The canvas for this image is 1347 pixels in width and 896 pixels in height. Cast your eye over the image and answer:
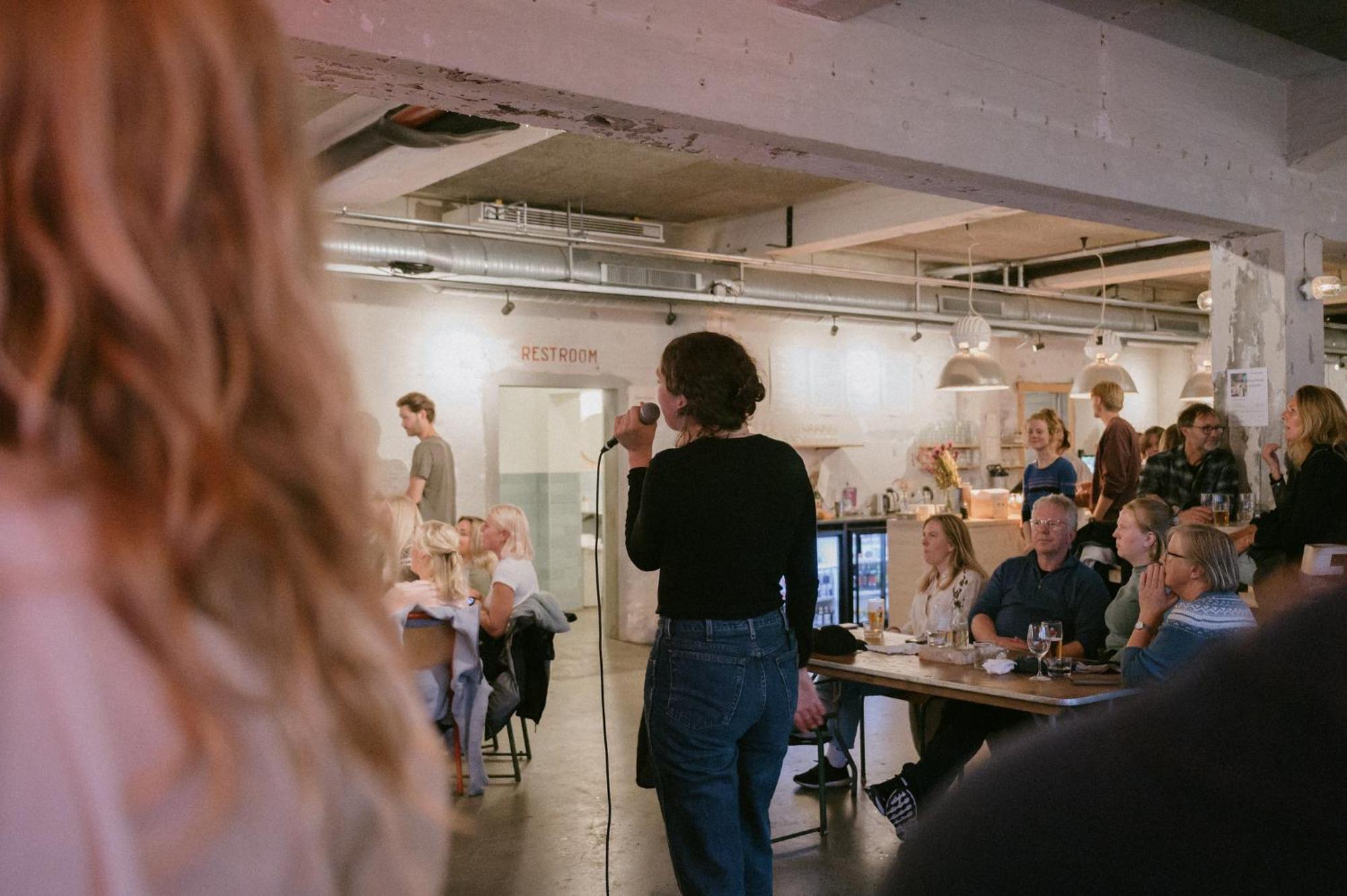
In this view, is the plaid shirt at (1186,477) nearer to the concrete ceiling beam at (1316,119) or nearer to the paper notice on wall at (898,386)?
the concrete ceiling beam at (1316,119)

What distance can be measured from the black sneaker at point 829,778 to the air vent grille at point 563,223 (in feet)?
14.6

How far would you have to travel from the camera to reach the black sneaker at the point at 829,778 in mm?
5461

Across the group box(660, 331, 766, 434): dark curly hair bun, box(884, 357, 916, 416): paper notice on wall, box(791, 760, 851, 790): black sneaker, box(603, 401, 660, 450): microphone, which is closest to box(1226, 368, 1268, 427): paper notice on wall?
box(791, 760, 851, 790): black sneaker

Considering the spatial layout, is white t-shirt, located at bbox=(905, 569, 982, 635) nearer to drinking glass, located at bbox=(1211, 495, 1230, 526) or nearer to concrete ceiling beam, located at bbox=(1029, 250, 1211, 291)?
drinking glass, located at bbox=(1211, 495, 1230, 526)

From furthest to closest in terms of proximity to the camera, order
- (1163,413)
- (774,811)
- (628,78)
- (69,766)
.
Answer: (1163,413), (774,811), (628,78), (69,766)

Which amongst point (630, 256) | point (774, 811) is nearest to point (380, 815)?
point (774, 811)

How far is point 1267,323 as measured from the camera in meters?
5.40

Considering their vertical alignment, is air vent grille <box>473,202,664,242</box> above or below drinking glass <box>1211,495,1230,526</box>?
above

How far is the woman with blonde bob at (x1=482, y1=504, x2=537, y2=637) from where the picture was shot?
5.55m

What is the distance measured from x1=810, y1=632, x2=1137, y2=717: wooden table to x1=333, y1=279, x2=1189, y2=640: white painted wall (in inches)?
190

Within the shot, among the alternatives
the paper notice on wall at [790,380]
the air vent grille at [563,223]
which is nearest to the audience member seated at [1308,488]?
the air vent grille at [563,223]

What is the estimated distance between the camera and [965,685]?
13.1ft

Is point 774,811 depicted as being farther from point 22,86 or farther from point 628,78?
point 22,86

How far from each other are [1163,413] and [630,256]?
8.46 m
